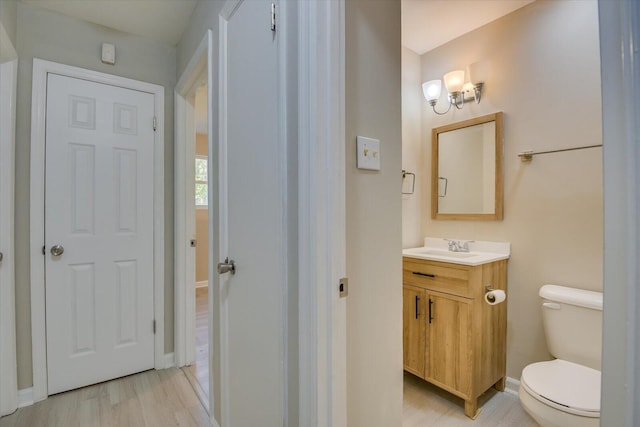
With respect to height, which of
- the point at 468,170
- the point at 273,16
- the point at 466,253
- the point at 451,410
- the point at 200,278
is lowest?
the point at 451,410

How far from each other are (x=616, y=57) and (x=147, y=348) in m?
2.65

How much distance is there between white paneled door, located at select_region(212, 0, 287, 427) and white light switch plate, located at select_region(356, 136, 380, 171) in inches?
9.3

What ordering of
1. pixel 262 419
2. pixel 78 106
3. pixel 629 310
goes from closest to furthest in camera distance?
1. pixel 629 310
2. pixel 262 419
3. pixel 78 106

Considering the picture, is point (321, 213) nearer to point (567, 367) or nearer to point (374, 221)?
point (374, 221)

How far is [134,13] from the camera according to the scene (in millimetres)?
1825

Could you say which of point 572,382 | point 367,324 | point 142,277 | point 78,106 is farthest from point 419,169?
point 78,106

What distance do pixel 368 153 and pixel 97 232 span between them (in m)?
1.92

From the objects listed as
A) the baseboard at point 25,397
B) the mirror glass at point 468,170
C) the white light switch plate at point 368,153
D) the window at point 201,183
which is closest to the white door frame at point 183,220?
the baseboard at point 25,397

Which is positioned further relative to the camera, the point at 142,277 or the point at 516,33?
the point at 142,277

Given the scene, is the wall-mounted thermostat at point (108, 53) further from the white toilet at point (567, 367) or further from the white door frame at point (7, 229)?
the white toilet at point (567, 367)

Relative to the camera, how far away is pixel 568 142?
1702 mm

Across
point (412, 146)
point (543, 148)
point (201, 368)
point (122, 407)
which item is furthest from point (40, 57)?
point (543, 148)

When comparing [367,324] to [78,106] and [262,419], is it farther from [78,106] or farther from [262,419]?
[78,106]

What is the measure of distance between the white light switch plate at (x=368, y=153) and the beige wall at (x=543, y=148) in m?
1.42
